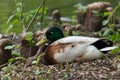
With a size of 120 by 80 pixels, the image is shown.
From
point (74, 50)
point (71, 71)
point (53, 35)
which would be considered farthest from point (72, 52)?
point (53, 35)

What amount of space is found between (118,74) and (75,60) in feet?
2.39

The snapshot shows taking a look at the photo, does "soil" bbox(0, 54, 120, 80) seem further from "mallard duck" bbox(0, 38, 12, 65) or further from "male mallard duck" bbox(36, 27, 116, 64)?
"mallard duck" bbox(0, 38, 12, 65)

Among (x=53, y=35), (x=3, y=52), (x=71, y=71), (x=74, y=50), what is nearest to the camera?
(x=71, y=71)

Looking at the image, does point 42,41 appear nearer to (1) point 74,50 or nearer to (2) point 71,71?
(1) point 74,50

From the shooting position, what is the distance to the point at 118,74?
18.6 ft

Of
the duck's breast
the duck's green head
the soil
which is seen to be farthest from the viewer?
the duck's green head

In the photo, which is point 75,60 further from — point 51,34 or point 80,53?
point 51,34

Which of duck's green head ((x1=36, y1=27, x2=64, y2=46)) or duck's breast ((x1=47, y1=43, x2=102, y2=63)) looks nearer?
duck's breast ((x1=47, y1=43, x2=102, y2=63))

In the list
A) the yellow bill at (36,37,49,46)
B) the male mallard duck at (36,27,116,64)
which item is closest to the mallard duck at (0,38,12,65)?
the yellow bill at (36,37,49,46)

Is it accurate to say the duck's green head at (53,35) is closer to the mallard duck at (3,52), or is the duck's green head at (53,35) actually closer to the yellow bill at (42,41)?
A: the yellow bill at (42,41)

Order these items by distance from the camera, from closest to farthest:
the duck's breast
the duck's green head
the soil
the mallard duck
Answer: the soil < the duck's breast < the duck's green head < the mallard duck

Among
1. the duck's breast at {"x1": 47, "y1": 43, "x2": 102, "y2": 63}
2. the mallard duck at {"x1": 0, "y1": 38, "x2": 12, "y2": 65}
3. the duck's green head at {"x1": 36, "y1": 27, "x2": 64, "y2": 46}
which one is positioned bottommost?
the mallard duck at {"x1": 0, "y1": 38, "x2": 12, "y2": 65}

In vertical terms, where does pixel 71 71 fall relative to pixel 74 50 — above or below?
below

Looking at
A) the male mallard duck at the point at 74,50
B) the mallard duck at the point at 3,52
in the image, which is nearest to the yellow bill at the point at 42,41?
the male mallard duck at the point at 74,50
